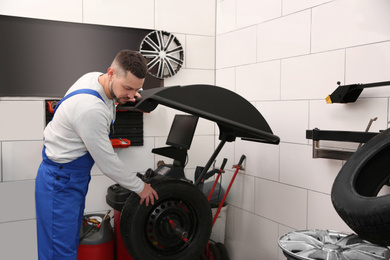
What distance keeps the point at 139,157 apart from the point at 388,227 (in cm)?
245

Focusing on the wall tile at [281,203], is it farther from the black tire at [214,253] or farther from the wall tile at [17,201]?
the wall tile at [17,201]

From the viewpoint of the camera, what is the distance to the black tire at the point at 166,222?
6.63 feet

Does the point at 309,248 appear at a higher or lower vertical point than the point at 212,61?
lower

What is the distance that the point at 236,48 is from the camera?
329cm

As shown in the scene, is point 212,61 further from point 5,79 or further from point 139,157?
point 5,79

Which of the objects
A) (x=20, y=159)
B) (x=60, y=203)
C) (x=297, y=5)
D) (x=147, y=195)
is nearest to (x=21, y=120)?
(x=20, y=159)

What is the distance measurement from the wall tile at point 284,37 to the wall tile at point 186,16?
73cm

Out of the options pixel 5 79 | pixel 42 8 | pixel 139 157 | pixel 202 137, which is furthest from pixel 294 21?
pixel 5 79

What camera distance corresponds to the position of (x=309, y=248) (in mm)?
1834

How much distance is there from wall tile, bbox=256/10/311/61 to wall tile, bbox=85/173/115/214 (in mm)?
1701

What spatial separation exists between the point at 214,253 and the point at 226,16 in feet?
7.17

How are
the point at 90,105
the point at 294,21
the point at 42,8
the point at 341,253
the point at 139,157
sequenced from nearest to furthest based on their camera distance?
1. the point at 341,253
2. the point at 90,105
3. the point at 294,21
4. the point at 42,8
5. the point at 139,157

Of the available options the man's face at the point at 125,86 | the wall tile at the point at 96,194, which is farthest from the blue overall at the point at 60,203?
the wall tile at the point at 96,194

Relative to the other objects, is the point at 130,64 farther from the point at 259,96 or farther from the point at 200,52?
the point at 200,52
